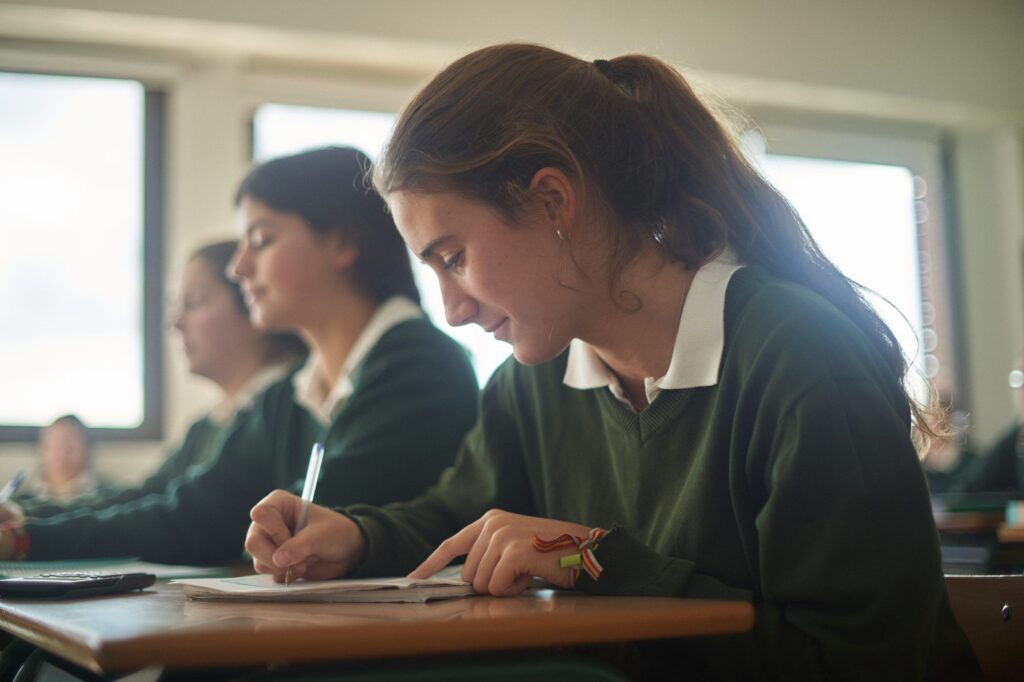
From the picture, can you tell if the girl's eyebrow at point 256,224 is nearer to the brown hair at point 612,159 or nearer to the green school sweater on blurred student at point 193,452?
the green school sweater on blurred student at point 193,452

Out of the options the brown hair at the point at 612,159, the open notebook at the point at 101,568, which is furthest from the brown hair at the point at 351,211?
the brown hair at the point at 612,159

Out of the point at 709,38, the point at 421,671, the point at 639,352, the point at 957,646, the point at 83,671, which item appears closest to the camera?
the point at 421,671

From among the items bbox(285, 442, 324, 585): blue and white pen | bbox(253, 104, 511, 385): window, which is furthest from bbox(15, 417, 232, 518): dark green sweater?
bbox(253, 104, 511, 385): window

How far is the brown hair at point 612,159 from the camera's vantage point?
1.18 metres

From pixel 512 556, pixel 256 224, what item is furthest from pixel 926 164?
pixel 512 556

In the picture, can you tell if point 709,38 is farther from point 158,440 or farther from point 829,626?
point 829,626

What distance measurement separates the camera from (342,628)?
2.18ft

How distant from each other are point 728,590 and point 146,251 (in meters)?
4.00

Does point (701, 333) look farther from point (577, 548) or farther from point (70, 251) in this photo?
point (70, 251)

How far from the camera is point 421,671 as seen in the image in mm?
715

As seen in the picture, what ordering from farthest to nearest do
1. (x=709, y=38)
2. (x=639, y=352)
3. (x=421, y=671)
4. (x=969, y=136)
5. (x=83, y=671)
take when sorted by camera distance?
(x=969, y=136) < (x=709, y=38) < (x=639, y=352) < (x=83, y=671) < (x=421, y=671)

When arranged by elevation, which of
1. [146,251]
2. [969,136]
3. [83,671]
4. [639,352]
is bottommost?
[83,671]

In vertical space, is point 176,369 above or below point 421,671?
above

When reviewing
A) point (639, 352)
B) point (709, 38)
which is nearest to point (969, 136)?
point (709, 38)
